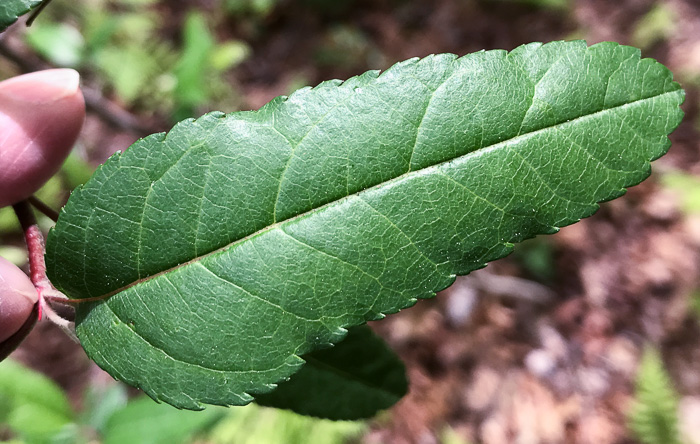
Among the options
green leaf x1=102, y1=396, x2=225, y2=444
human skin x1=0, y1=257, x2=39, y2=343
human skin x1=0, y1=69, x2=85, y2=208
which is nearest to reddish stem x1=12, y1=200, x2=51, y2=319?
human skin x1=0, y1=257, x2=39, y2=343

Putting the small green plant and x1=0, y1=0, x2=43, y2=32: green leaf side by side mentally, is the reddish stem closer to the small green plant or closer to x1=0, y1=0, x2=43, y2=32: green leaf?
x1=0, y1=0, x2=43, y2=32: green leaf

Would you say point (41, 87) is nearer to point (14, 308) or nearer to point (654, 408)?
point (14, 308)

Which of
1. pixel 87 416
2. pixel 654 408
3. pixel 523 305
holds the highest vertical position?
pixel 87 416

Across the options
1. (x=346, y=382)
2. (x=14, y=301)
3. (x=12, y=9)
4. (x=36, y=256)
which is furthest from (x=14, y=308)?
(x=346, y=382)

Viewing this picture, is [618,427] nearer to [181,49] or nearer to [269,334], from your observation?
[269,334]

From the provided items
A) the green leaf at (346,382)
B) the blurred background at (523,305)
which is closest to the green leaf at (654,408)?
the blurred background at (523,305)

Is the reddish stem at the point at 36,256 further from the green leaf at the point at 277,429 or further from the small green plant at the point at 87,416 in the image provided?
the green leaf at the point at 277,429
